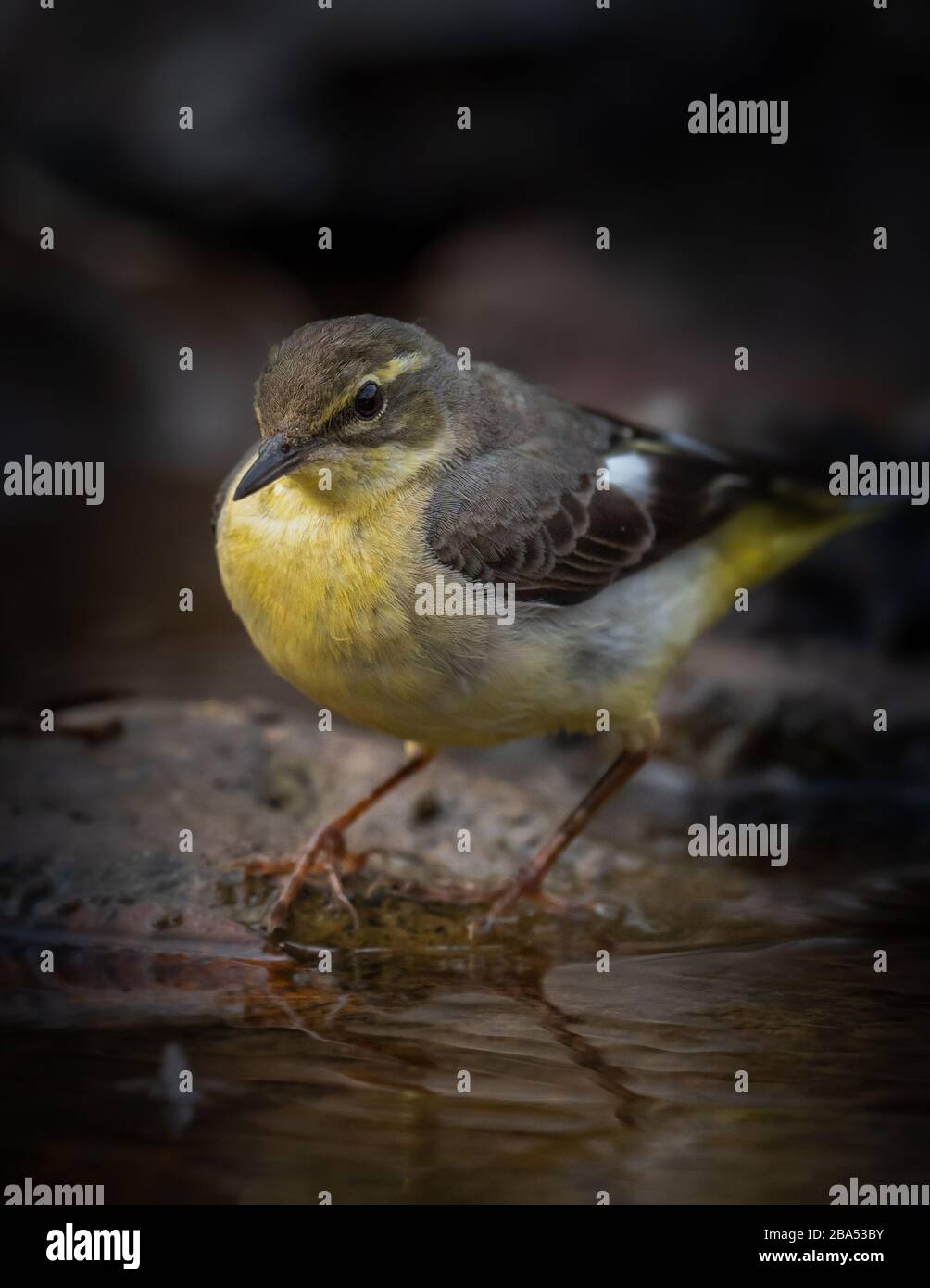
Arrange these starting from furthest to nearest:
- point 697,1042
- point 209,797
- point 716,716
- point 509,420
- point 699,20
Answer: point 699,20, point 716,716, point 209,797, point 509,420, point 697,1042

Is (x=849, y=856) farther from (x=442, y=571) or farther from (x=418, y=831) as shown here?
(x=442, y=571)

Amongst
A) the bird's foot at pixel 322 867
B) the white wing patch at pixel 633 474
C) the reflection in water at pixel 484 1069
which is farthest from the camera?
the white wing patch at pixel 633 474

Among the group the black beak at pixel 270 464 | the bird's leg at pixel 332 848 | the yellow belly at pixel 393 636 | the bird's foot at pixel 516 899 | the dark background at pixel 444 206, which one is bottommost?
the bird's foot at pixel 516 899

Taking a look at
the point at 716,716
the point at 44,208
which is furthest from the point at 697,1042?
the point at 44,208

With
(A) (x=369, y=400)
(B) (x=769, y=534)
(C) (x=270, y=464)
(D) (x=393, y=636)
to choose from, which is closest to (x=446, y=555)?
(D) (x=393, y=636)

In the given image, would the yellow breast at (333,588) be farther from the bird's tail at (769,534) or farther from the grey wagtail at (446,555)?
the bird's tail at (769,534)

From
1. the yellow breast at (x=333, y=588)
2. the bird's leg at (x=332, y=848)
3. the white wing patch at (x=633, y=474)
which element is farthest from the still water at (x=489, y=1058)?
the white wing patch at (x=633, y=474)

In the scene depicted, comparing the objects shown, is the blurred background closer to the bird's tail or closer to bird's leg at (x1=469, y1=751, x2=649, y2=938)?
bird's leg at (x1=469, y1=751, x2=649, y2=938)
